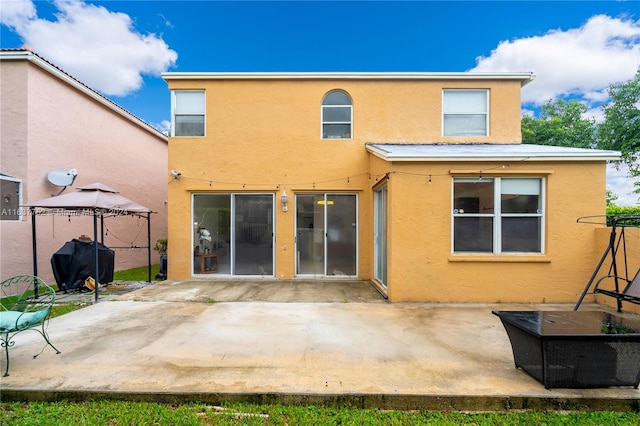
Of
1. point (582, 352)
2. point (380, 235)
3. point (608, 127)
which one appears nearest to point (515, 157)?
point (380, 235)

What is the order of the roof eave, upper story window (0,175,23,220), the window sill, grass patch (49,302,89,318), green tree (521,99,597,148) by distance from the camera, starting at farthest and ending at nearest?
green tree (521,99,597,148) → upper story window (0,175,23,220) → the window sill → the roof eave → grass patch (49,302,89,318)

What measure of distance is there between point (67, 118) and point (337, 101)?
881cm

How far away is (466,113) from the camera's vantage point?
8.79 metres

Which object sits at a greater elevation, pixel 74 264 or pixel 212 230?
pixel 212 230

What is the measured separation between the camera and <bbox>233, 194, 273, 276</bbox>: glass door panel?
8.60m

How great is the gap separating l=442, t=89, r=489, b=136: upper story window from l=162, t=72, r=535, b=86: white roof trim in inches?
20.6

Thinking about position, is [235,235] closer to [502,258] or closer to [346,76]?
[346,76]

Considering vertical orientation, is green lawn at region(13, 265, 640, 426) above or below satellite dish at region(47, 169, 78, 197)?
below

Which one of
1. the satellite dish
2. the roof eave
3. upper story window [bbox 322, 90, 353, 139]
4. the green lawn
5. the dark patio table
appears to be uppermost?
upper story window [bbox 322, 90, 353, 139]

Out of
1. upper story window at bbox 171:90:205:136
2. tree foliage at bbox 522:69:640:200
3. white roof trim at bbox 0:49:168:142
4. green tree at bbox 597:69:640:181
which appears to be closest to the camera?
white roof trim at bbox 0:49:168:142

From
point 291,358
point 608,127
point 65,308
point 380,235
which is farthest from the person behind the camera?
point 608,127

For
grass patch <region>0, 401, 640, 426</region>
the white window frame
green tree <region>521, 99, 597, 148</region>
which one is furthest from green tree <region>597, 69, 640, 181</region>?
grass patch <region>0, 401, 640, 426</region>

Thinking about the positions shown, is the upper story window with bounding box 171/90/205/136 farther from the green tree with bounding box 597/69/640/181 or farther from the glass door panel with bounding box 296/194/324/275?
the green tree with bounding box 597/69/640/181

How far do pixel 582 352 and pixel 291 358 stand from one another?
3.28m
